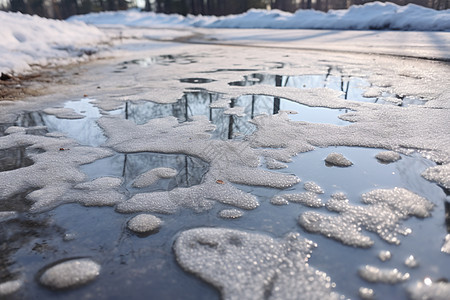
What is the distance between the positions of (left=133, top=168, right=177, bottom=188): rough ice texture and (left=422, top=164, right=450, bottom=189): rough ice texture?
1.60 meters

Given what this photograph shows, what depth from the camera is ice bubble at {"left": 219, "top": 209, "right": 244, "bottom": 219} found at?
65.3 inches

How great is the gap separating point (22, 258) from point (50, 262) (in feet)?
0.47

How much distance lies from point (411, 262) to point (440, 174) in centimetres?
90

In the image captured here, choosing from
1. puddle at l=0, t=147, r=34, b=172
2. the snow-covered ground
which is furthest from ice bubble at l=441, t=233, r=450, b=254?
the snow-covered ground

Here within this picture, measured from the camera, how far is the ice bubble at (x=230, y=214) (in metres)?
1.66

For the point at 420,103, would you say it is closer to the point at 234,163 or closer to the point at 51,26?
the point at 234,163

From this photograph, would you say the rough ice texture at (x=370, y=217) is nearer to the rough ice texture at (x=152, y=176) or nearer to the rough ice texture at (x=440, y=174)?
the rough ice texture at (x=440, y=174)

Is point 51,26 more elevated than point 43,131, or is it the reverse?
point 51,26

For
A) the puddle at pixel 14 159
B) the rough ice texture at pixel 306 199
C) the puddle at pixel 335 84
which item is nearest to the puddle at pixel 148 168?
the puddle at pixel 14 159

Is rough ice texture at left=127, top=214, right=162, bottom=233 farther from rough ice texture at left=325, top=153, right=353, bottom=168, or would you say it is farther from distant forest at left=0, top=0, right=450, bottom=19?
distant forest at left=0, top=0, right=450, bottom=19

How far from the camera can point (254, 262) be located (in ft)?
4.40

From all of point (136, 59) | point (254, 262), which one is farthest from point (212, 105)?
point (136, 59)

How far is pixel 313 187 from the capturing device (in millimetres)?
1876

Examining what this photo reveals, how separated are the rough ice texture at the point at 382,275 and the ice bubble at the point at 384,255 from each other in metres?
0.07
